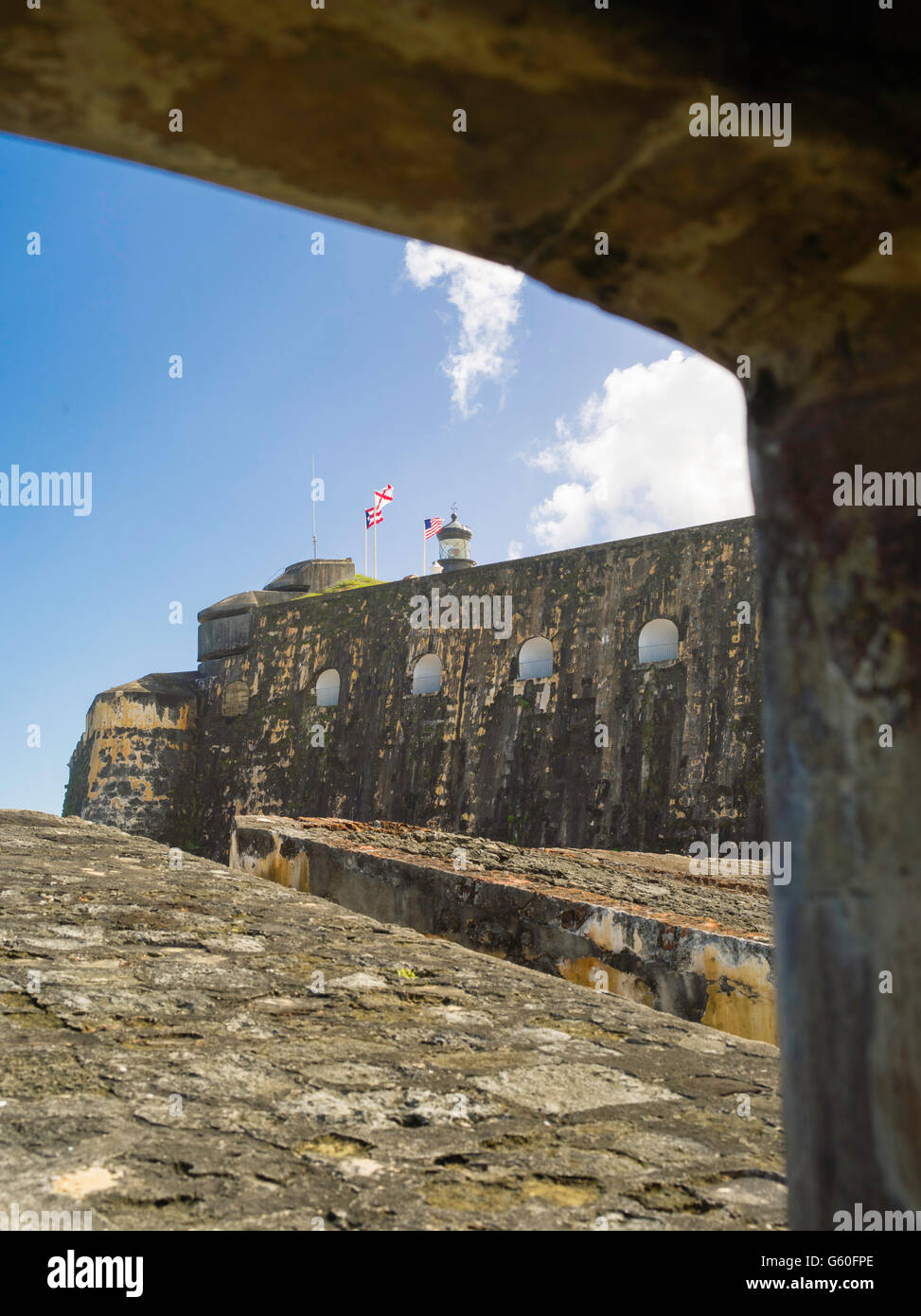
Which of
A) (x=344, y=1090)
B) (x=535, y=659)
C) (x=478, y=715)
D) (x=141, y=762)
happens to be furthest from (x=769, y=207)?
(x=141, y=762)

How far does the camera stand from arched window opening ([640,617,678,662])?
12.2 meters

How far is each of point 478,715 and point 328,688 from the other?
10.5 feet

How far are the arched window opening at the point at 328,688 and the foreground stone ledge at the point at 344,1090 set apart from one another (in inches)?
465

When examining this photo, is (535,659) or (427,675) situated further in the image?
(427,675)

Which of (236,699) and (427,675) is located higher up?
(427,675)

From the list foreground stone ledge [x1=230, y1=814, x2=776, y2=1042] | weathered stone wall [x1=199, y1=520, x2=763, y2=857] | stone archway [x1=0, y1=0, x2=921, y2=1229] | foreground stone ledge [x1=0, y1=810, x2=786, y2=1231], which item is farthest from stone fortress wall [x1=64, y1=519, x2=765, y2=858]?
stone archway [x1=0, y1=0, x2=921, y2=1229]

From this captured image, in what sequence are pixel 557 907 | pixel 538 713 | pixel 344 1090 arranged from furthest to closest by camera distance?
pixel 538 713 → pixel 557 907 → pixel 344 1090

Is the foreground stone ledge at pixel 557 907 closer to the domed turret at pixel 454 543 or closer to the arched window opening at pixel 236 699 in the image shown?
the arched window opening at pixel 236 699

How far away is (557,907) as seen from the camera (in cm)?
461

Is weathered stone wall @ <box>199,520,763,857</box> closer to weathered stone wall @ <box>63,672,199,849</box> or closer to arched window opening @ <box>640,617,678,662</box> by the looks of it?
arched window opening @ <box>640,617,678,662</box>

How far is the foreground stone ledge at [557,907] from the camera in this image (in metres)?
4.18

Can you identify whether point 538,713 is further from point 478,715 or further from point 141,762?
point 141,762

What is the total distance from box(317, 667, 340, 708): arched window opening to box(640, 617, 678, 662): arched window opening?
17.2ft
